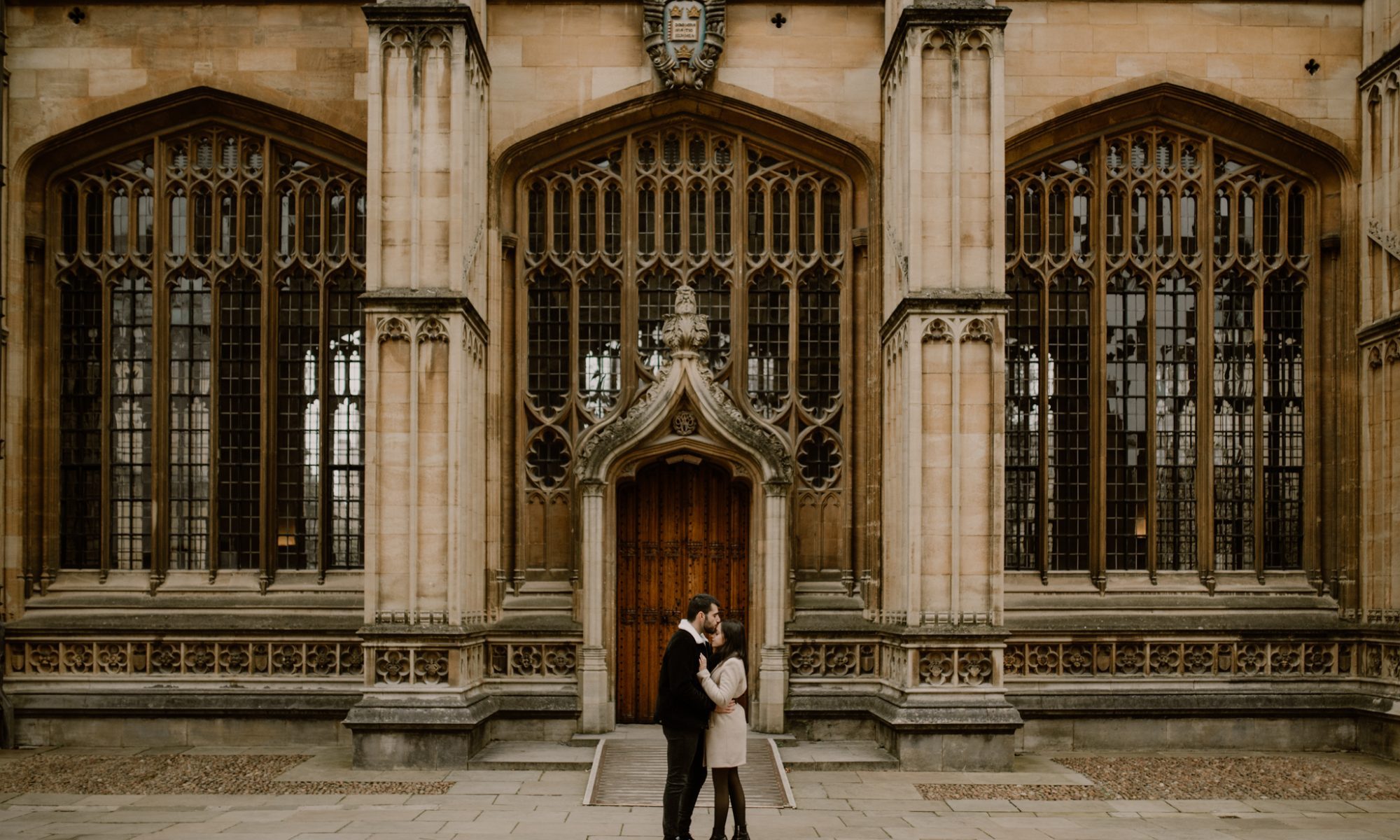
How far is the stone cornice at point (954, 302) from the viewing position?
14023mm

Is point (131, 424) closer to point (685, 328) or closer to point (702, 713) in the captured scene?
point (685, 328)

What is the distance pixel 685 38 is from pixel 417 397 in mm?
5335

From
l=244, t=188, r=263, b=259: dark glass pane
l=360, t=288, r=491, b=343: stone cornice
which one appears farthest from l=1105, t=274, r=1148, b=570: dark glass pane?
l=244, t=188, r=263, b=259: dark glass pane

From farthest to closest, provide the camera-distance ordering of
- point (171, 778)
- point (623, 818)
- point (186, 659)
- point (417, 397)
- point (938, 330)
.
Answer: point (186, 659), point (938, 330), point (417, 397), point (171, 778), point (623, 818)

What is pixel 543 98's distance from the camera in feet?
52.2

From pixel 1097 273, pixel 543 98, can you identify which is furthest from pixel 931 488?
pixel 543 98

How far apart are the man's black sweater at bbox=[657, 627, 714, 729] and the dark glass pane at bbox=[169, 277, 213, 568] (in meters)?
8.62

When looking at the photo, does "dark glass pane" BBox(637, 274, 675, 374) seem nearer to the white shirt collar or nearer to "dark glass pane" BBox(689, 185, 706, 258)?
"dark glass pane" BBox(689, 185, 706, 258)

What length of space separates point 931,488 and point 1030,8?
6.18 metres

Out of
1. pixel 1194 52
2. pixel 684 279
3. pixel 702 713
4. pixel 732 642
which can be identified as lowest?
pixel 702 713

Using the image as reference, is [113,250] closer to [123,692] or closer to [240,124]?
[240,124]

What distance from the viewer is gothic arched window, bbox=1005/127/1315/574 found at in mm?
16219

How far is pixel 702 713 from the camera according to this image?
963 cm

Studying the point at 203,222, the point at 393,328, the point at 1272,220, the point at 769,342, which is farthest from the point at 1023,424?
the point at 203,222
